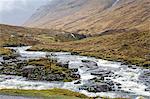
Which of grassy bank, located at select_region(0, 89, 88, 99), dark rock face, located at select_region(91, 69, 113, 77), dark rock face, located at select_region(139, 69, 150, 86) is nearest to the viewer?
grassy bank, located at select_region(0, 89, 88, 99)

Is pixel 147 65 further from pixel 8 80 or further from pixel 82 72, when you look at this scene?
pixel 8 80

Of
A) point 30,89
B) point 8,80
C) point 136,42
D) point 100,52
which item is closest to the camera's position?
point 30,89

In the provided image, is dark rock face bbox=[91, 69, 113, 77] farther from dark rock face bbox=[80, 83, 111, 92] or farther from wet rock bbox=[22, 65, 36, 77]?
dark rock face bbox=[80, 83, 111, 92]

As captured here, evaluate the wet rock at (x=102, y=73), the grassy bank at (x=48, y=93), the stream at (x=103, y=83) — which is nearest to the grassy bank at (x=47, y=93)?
the grassy bank at (x=48, y=93)

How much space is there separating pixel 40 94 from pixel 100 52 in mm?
100233

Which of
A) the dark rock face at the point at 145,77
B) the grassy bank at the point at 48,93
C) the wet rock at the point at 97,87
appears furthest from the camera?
the dark rock face at the point at 145,77

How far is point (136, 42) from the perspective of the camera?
18675cm

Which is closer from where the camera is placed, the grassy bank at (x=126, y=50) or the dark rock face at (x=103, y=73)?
the dark rock face at (x=103, y=73)

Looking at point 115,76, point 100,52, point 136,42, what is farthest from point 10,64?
point 136,42

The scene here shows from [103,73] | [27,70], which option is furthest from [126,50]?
[27,70]

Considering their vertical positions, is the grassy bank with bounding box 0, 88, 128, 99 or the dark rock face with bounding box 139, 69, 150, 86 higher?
the dark rock face with bounding box 139, 69, 150, 86

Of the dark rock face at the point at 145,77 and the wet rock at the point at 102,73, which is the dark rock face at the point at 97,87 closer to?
the dark rock face at the point at 145,77

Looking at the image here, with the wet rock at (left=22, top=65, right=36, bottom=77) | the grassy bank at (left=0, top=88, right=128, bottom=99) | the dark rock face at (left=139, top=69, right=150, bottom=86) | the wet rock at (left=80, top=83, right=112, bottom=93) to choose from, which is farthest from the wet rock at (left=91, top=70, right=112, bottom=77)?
the grassy bank at (left=0, top=88, right=128, bottom=99)

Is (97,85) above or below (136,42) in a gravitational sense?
below
